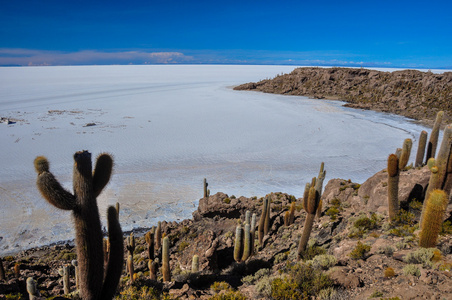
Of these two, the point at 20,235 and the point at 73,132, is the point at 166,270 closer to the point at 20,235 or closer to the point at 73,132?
the point at 20,235

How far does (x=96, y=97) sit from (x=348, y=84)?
37.6 m

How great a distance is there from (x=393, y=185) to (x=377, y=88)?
4129 centimetres

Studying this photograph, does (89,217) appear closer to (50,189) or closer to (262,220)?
(50,189)

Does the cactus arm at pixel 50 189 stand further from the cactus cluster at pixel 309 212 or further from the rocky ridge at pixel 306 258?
the cactus cluster at pixel 309 212

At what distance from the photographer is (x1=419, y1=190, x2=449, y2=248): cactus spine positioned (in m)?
5.73

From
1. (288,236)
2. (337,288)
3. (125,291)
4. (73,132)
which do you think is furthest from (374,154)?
(73,132)

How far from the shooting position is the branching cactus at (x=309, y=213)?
7032 mm

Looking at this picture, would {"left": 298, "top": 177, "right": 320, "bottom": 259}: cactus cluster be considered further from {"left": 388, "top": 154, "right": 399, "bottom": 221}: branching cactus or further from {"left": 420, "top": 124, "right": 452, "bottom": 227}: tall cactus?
{"left": 420, "top": 124, "right": 452, "bottom": 227}: tall cactus

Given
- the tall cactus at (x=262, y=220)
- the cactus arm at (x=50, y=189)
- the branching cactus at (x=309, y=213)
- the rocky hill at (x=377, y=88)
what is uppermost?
the rocky hill at (x=377, y=88)

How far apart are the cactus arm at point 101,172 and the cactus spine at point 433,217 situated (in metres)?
5.85

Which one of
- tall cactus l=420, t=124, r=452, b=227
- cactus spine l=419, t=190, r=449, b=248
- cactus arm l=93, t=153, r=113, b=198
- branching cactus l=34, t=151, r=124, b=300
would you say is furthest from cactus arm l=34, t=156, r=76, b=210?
tall cactus l=420, t=124, r=452, b=227

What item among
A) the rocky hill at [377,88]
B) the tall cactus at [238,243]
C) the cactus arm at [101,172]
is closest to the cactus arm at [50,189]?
the cactus arm at [101,172]

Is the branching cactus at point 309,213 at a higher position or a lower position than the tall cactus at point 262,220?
higher

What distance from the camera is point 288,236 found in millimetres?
9336
